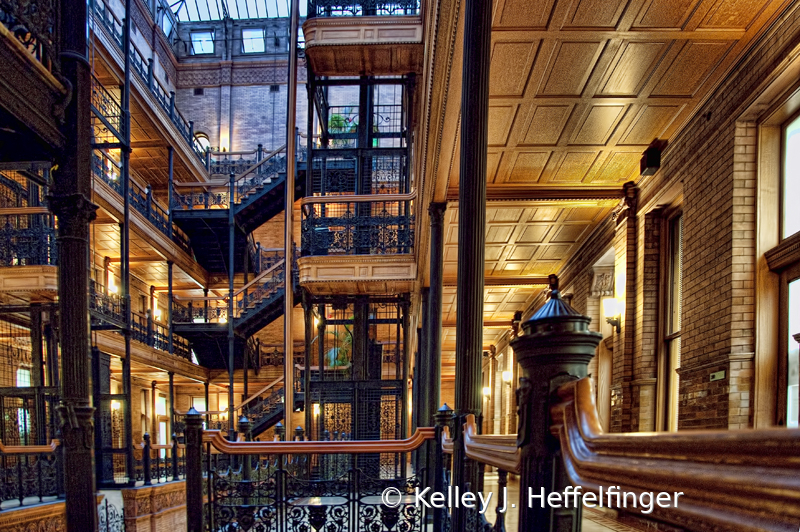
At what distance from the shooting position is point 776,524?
84 centimetres

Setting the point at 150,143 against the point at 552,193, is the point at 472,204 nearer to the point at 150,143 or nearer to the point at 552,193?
the point at 552,193

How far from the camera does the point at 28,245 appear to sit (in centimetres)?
1368

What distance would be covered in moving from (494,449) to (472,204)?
2443 millimetres

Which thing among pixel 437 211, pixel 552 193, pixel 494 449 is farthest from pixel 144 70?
pixel 494 449

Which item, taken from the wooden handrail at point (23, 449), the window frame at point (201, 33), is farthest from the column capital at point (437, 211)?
the window frame at point (201, 33)

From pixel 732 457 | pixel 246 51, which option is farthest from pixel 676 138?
pixel 246 51

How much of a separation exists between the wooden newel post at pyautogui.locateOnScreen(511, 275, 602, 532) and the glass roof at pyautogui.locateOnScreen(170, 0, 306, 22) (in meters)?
28.2

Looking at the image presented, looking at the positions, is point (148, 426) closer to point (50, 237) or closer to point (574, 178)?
point (50, 237)

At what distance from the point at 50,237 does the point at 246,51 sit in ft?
54.1

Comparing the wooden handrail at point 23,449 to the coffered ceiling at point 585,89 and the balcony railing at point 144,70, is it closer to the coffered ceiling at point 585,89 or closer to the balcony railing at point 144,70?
the coffered ceiling at point 585,89

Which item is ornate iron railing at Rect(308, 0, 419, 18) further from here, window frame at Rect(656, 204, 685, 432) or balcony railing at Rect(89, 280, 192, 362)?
balcony railing at Rect(89, 280, 192, 362)

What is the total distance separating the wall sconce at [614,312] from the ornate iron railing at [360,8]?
6.72 m

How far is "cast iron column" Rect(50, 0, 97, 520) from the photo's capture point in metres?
5.57

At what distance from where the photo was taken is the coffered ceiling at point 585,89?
17.0 feet
